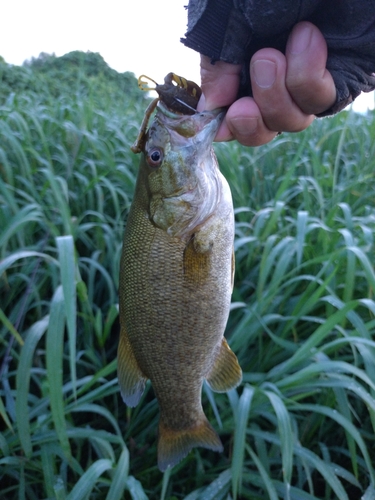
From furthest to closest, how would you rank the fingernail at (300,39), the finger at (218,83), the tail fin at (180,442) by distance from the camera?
the tail fin at (180,442)
the finger at (218,83)
the fingernail at (300,39)

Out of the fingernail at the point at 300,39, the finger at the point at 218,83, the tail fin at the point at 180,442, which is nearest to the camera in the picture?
the fingernail at the point at 300,39

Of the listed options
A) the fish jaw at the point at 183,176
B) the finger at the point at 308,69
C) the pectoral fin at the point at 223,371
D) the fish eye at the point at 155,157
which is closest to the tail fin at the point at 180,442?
the pectoral fin at the point at 223,371

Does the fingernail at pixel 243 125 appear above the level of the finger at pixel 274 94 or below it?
below

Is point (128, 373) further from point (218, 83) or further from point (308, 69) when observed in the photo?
point (308, 69)

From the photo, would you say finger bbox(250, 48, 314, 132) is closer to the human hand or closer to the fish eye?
the human hand

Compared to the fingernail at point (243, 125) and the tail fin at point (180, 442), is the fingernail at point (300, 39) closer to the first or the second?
the fingernail at point (243, 125)

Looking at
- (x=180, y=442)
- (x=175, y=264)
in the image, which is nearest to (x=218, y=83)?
(x=175, y=264)
